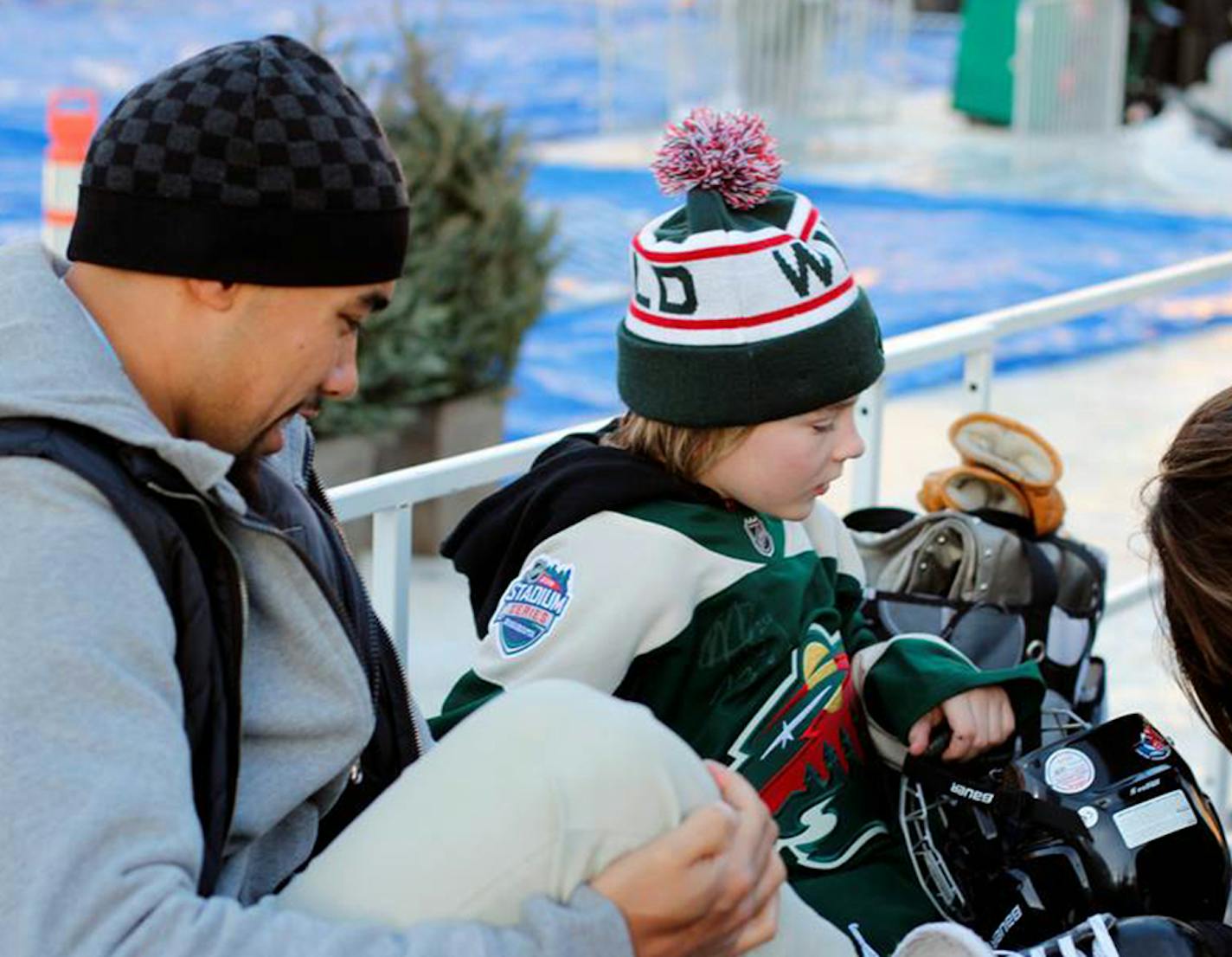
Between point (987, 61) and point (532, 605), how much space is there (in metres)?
13.1

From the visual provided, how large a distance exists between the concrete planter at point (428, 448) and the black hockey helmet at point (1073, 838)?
333 cm

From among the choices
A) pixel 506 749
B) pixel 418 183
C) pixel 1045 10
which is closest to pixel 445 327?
pixel 418 183

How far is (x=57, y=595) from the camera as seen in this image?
144 cm

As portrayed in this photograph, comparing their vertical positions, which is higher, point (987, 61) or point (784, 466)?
point (784, 466)

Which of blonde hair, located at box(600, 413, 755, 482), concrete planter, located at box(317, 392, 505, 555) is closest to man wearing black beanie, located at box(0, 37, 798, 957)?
blonde hair, located at box(600, 413, 755, 482)

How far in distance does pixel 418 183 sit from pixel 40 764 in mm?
4399

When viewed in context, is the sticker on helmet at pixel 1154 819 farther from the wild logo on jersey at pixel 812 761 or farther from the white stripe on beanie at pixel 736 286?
the white stripe on beanie at pixel 736 286

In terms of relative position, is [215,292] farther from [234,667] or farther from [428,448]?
[428,448]

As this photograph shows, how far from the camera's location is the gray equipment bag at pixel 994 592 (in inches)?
103

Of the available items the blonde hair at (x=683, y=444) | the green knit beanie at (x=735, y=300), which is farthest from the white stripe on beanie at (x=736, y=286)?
the blonde hair at (x=683, y=444)

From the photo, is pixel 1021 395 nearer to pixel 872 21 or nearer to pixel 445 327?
pixel 445 327

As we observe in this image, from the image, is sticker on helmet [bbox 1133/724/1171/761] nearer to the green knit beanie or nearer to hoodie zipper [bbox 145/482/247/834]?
the green knit beanie

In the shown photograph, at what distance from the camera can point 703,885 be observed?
1.51 meters

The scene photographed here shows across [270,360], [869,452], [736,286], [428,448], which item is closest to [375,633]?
[270,360]
